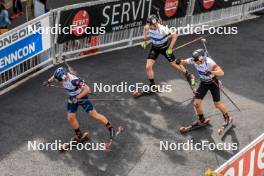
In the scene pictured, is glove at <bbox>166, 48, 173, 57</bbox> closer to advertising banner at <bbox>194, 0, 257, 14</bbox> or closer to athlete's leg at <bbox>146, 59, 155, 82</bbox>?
athlete's leg at <bbox>146, 59, 155, 82</bbox>

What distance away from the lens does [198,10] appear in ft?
57.0

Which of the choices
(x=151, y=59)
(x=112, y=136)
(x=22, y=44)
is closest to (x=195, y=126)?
(x=112, y=136)

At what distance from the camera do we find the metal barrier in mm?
13972

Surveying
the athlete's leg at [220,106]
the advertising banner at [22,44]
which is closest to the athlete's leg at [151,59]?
the athlete's leg at [220,106]

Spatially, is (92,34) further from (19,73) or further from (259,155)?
(259,155)

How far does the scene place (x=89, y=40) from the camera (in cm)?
1550

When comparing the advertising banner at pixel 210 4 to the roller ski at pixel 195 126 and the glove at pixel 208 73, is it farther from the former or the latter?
the glove at pixel 208 73

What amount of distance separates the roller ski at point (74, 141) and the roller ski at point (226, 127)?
3233 millimetres

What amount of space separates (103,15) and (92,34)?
2.32 ft

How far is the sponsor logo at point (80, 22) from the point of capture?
1471cm

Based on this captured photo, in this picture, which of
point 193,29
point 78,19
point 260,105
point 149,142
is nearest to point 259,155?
point 149,142

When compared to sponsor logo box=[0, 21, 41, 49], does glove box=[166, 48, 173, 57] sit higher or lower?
higher

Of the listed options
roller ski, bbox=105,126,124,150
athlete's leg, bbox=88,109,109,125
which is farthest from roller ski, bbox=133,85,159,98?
athlete's leg, bbox=88,109,109,125

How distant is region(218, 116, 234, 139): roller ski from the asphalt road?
13 cm
